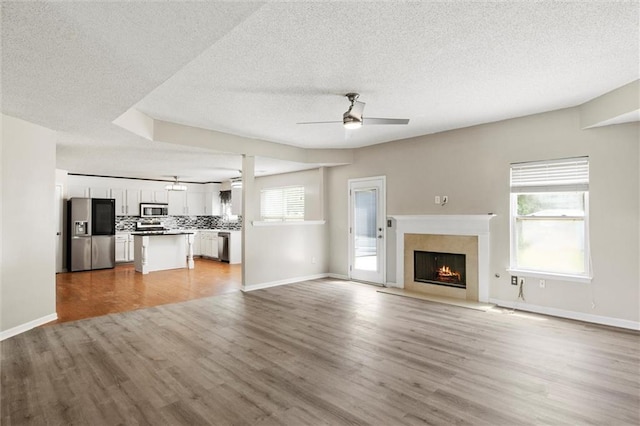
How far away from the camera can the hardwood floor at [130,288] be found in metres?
5.07

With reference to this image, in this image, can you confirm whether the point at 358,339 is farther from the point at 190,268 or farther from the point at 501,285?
the point at 190,268

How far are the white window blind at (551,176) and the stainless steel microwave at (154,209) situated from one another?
9398 mm

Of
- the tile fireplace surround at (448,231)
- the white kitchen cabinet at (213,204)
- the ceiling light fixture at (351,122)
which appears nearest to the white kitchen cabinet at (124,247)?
the white kitchen cabinet at (213,204)

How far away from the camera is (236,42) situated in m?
2.74

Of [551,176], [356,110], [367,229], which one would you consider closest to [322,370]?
[356,110]

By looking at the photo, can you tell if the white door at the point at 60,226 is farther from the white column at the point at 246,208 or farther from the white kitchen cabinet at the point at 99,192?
the white column at the point at 246,208

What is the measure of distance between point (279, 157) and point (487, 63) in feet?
13.9

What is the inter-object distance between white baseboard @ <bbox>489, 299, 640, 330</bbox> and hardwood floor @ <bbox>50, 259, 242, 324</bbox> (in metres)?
4.49

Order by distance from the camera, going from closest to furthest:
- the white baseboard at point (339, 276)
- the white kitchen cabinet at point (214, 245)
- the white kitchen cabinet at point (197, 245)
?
the white baseboard at point (339, 276) → the white kitchen cabinet at point (214, 245) → the white kitchen cabinet at point (197, 245)

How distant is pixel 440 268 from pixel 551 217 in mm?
1846

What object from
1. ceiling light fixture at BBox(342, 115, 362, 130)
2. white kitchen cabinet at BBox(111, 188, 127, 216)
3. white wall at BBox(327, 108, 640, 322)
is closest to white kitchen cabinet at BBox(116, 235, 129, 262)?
white kitchen cabinet at BBox(111, 188, 127, 216)

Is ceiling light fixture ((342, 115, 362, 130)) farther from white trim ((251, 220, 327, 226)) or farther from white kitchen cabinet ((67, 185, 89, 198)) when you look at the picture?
white kitchen cabinet ((67, 185, 89, 198))

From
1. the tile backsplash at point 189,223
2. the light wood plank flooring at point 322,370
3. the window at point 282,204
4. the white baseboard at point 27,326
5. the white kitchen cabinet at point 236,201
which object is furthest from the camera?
the tile backsplash at point 189,223

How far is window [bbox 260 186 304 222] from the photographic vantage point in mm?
8789
